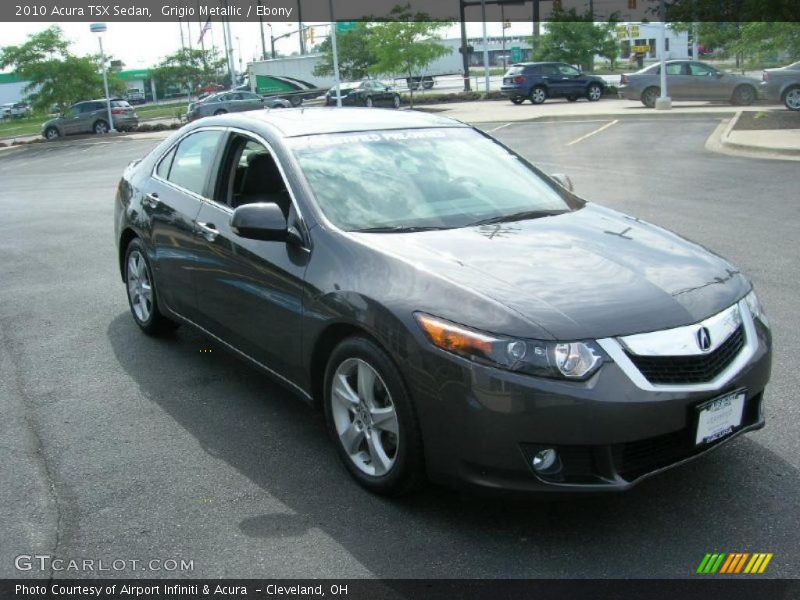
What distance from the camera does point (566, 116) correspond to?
28.1 meters

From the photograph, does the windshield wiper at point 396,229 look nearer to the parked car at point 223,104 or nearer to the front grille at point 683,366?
the front grille at point 683,366

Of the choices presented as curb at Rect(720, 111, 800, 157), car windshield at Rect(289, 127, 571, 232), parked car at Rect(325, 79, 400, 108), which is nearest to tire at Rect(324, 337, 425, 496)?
car windshield at Rect(289, 127, 571, 232)

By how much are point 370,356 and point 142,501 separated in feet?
Result: 4.01

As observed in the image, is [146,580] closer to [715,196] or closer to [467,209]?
[467,209]

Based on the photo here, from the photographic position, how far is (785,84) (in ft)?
80.9

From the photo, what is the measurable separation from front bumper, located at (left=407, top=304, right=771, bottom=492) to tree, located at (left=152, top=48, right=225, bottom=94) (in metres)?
68.7

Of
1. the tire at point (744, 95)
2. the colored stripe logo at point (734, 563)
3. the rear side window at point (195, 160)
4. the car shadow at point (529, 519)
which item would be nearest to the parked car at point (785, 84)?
the tire at point (744, 95)

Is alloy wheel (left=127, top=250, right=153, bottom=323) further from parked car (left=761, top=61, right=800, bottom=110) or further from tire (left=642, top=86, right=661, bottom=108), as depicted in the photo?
tire (left=642, top=86, right=661, bottom=108)

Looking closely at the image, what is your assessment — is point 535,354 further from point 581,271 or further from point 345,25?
point 345,25

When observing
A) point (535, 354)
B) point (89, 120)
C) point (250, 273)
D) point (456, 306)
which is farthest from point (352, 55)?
point (535, 354)

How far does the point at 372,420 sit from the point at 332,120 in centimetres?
208

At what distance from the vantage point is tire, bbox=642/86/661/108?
30.7 meters

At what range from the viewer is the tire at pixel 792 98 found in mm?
24672

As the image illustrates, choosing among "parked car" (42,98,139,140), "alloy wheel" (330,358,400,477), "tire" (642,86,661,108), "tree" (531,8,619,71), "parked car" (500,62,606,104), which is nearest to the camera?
"alloy wheel" (330,358,400,477)
